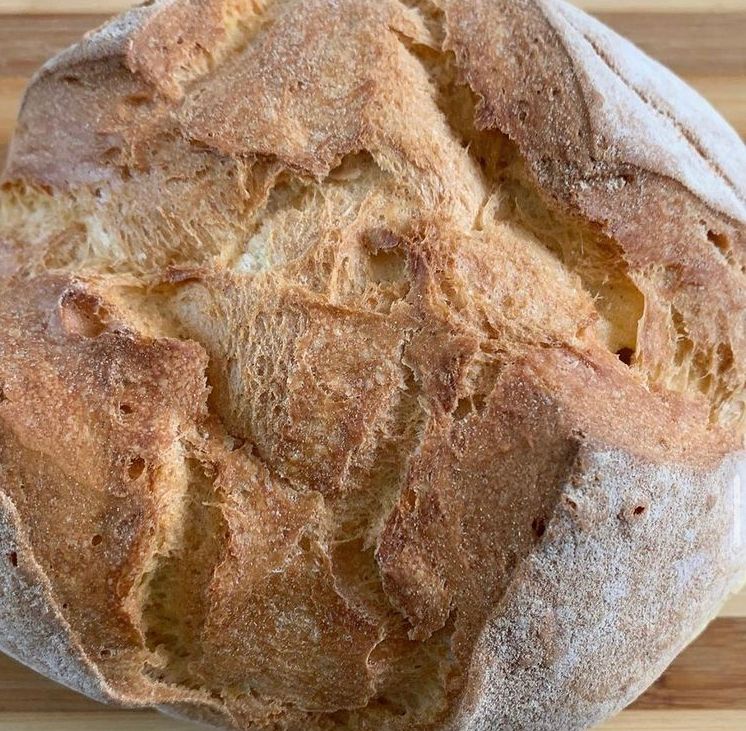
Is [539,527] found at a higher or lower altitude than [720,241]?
lower

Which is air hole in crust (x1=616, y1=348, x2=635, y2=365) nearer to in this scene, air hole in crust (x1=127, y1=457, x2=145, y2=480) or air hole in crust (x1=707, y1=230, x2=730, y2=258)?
air hole in crust (x1=707, y1=230, x2=730, y2=258)

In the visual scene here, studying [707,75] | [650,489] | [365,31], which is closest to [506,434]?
[650,489]

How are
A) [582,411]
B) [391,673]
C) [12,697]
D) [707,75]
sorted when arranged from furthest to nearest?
1. [707,75]
2. [12,697]
3. [391,673]
4. [582,411]

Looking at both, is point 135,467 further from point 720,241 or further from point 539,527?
point 720,241

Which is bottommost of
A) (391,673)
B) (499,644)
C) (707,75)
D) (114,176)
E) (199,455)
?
(391,673)

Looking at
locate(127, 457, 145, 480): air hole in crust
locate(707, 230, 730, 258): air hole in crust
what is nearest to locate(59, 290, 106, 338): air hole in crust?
locate(127, 457, 145, 480): air hole in crust

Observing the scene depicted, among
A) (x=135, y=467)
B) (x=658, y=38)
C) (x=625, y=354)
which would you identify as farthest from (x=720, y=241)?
(x=135, y=467)

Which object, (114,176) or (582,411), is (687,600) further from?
(114,176)
